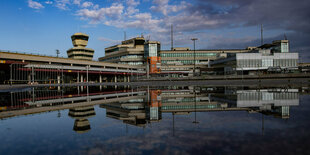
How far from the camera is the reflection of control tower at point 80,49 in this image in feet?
485

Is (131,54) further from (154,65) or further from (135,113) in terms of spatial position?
(135,113)

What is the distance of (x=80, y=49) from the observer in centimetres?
14825

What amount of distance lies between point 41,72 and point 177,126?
7749cm

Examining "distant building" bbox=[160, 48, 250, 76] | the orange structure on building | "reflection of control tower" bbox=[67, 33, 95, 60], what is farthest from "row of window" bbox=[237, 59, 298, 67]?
"reflection of control tower" bbox=[67, 33, 95, 60]

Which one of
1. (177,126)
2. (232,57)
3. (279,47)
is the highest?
(279,47)

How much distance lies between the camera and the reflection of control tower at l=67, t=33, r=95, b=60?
147750 mm

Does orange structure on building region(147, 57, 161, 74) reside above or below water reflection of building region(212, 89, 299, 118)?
above

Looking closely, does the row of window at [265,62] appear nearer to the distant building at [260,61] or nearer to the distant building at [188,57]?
the distant building at [260,61]

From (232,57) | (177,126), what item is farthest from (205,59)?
(177,126)

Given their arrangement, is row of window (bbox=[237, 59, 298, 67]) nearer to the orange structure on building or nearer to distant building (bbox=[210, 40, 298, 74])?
distant building (bbox=[210, 40, 298, 74])

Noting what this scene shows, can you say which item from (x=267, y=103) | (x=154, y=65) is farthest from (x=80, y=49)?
(x=267, y=103)

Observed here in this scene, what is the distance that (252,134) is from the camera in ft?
21.5

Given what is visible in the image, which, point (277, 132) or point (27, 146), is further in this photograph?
point (277, 132)

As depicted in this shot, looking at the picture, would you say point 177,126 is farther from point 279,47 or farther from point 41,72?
point 279,47
